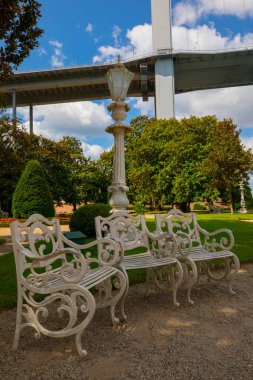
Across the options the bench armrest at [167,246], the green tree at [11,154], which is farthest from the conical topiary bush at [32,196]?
the bench armrest at [167,246]

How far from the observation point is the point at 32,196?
1540 cm

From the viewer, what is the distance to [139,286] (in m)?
4.56

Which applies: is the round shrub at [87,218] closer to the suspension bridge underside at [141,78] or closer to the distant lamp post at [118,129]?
the distant lamp post at [118,129]

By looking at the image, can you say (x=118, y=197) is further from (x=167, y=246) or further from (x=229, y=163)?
(x=229, y=163)

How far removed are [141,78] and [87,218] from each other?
29.7 meters

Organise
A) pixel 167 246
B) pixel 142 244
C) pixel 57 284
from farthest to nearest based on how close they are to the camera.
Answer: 1. pixel 142 244
2. pixel 167 246
3. pixel 57 284

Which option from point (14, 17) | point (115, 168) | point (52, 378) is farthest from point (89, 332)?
point (14, 17)

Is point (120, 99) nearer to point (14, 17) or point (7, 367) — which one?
point (14, 17)

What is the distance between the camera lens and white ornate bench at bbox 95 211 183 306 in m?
3.66

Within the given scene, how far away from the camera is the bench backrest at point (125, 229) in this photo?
4.03 m

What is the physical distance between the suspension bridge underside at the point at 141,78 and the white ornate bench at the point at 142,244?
33027 mm

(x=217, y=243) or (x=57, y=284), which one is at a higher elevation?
(x=217, y=243)

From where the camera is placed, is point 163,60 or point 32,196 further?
point 163,60

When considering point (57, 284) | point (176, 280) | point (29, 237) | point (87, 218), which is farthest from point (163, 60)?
point (57, 284)
